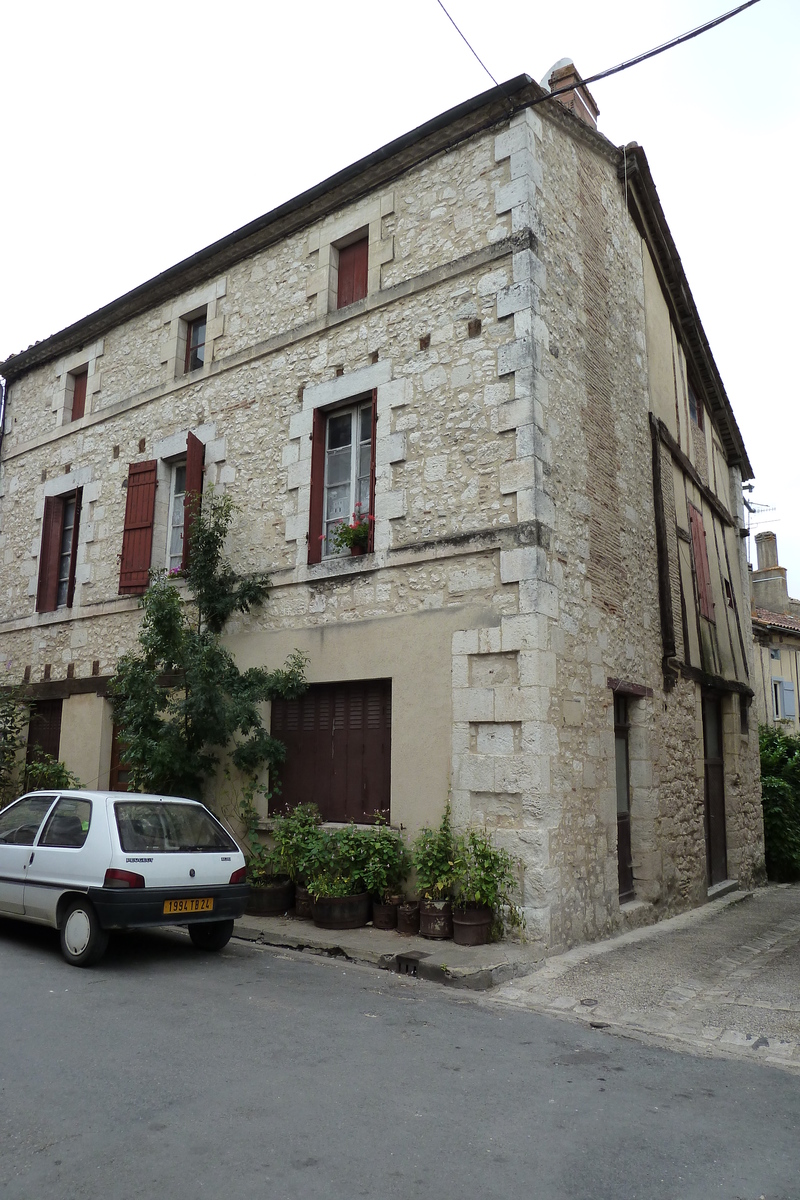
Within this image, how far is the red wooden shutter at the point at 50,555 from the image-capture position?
12406 millimetres

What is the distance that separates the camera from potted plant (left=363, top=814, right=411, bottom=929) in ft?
24.4

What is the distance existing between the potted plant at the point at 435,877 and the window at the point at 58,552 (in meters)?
7.02

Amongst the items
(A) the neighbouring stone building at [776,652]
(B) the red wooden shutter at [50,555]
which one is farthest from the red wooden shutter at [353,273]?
(A) the neighbouring stone building at [776,652]

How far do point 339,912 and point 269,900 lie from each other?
2.98 ft

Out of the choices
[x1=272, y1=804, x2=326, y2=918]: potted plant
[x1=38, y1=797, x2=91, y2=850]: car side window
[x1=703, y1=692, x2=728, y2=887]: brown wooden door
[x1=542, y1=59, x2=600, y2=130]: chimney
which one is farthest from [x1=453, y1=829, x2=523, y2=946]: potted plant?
[x1=542, y1=59, x2=600, y2=130]: chimney

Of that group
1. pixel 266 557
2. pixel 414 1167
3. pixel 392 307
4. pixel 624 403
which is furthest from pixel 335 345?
pixel 414 1167

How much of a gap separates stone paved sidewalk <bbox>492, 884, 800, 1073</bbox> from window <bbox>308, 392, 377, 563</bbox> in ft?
15.3

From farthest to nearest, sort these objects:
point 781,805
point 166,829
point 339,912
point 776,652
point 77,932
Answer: point 776,652 → point 781,805 → point 339,912 → point 166,829 → point 77,932

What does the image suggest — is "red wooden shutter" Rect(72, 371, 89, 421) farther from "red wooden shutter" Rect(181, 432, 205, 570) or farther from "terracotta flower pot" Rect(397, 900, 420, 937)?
"terracotta flower pot" Rect(397, 900, 420, 937)

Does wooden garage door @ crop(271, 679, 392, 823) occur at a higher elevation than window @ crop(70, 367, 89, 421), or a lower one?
lower

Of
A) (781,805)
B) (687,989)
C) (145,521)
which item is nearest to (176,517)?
(145,521)

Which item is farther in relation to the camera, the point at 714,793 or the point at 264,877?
the point at 714,793

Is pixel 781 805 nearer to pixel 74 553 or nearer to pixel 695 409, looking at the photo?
pixel 695 409

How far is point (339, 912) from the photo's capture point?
744cm
